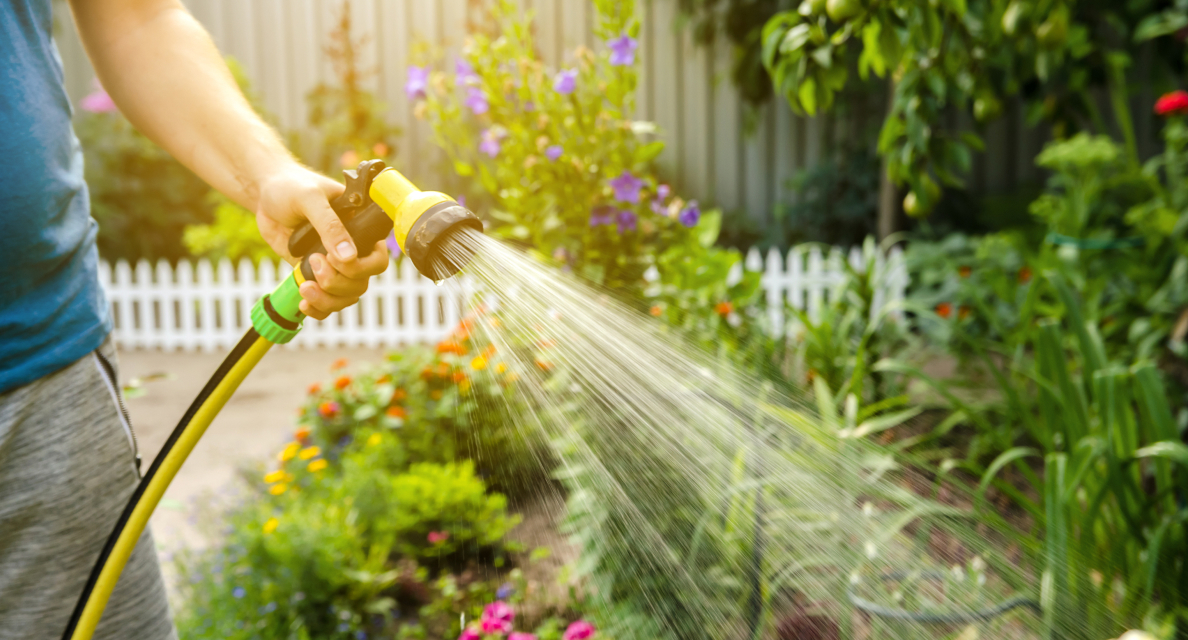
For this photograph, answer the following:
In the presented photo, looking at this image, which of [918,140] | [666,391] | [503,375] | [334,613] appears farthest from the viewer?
[503,375]

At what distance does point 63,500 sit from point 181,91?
50 centimetres

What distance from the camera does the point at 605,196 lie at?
243 centimetres

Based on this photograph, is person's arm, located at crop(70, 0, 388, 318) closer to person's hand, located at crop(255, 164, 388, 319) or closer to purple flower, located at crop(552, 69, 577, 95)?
person's hand, located at crop(255, 164, 388, 319)

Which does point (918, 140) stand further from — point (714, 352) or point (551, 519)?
point (551, 519)

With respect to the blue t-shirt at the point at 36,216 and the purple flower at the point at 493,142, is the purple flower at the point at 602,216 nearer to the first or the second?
the purple flower at the point at 493,142

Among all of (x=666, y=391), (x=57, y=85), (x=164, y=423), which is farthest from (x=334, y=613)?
(x=164, y=423)

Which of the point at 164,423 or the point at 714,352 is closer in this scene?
the point at 714,352

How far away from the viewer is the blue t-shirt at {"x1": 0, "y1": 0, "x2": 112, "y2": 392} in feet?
2.89

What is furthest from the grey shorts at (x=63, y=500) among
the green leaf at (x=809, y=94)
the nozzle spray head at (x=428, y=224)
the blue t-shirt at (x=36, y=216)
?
the green leaf at (x=809, y=94)

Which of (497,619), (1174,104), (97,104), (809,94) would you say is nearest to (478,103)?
(809,94)

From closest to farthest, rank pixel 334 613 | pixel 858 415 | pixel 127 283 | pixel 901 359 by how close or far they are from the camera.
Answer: pixel 334 613, pixel 858 415, pixel 901 359, pixel 127 283

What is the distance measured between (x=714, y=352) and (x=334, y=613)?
123 centimetres

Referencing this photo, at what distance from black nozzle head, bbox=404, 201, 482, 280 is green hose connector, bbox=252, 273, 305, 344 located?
160 mm

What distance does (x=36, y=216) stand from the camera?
898 millimetres
